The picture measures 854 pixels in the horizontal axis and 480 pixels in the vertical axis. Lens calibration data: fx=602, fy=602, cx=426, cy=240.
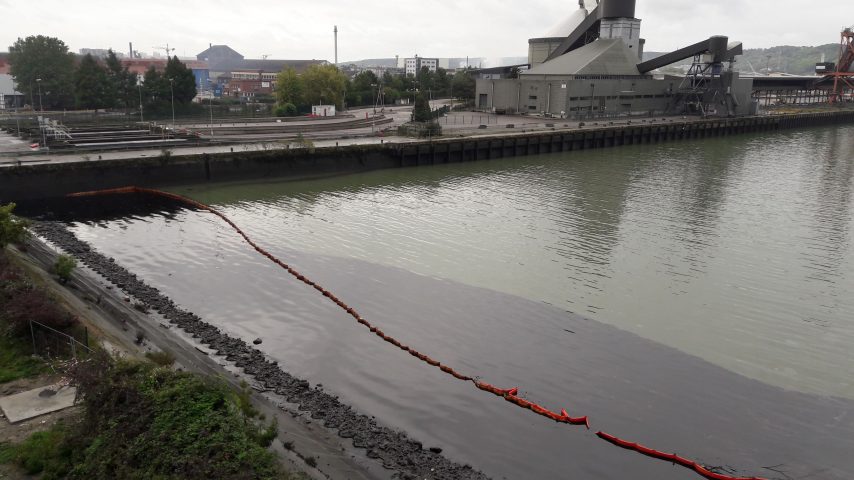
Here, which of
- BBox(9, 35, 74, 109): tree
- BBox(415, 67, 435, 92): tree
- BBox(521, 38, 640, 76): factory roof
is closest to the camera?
BBox(9, 35, 74, 109): tree

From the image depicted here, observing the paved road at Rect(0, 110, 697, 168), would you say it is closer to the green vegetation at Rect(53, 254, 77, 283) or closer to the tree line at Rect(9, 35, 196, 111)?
the tree line at Rect(9, 35, 196, 111)

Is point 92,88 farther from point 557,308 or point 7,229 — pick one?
point 557,308

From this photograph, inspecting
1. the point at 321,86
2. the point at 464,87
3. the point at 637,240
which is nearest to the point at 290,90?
the point at 321,86

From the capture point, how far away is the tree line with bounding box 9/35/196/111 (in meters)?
55.5

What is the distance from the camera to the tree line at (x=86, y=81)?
55531mm

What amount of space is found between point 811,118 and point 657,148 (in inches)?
1487

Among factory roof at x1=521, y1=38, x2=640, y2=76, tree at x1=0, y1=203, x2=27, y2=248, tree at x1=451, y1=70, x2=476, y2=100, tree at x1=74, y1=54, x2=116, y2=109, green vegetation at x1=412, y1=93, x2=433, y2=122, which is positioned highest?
factory roof at x1=521, y1=38, x2=640, y2=76

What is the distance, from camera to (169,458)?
6.72 metres

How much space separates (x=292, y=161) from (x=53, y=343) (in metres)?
25.3

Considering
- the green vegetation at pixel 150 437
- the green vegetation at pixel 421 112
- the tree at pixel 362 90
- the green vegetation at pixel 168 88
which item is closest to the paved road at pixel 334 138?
the green vegetation at pixel 421 112

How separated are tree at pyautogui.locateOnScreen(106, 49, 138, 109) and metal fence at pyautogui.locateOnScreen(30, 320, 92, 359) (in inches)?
2104

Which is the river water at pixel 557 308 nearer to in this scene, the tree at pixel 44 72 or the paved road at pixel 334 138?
the paved road at pixel 334 138

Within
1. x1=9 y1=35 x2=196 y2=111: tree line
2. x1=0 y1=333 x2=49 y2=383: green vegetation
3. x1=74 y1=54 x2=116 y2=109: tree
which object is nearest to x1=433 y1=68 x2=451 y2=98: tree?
x1=9 y1=35 x2=196 y2=111: tree line

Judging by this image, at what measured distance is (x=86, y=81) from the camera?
54.8m
